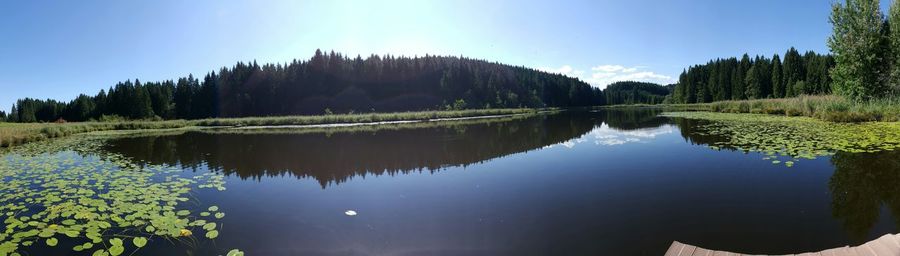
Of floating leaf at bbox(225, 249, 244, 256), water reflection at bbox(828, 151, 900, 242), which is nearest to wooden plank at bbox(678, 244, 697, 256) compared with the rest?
water reflection at bbox(828, 151, 900, 242)

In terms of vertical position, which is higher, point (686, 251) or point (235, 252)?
point (686, 251)

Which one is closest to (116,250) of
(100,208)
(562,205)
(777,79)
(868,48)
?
(100,208)

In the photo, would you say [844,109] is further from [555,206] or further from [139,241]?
[139,241]

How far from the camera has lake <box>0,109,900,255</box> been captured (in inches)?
209

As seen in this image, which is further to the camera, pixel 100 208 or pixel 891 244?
pixel 100 208

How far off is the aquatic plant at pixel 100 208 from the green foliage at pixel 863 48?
33104mm

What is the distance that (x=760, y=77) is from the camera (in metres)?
81.3

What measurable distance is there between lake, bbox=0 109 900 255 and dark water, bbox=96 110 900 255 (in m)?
0.03

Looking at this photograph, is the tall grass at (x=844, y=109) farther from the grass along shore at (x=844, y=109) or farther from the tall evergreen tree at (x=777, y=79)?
the tall evergreen tree at (x=777, y=79)

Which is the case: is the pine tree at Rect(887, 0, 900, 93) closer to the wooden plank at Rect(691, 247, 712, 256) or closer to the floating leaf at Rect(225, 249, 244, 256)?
the wooden plank at Rect(691, 247, 712, 256)

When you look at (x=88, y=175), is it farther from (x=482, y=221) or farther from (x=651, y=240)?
(x=651, y=240)

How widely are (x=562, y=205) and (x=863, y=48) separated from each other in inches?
1116

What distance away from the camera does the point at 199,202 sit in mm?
8258

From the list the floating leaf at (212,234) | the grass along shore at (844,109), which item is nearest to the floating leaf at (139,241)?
the floating leaf at (212,234)
